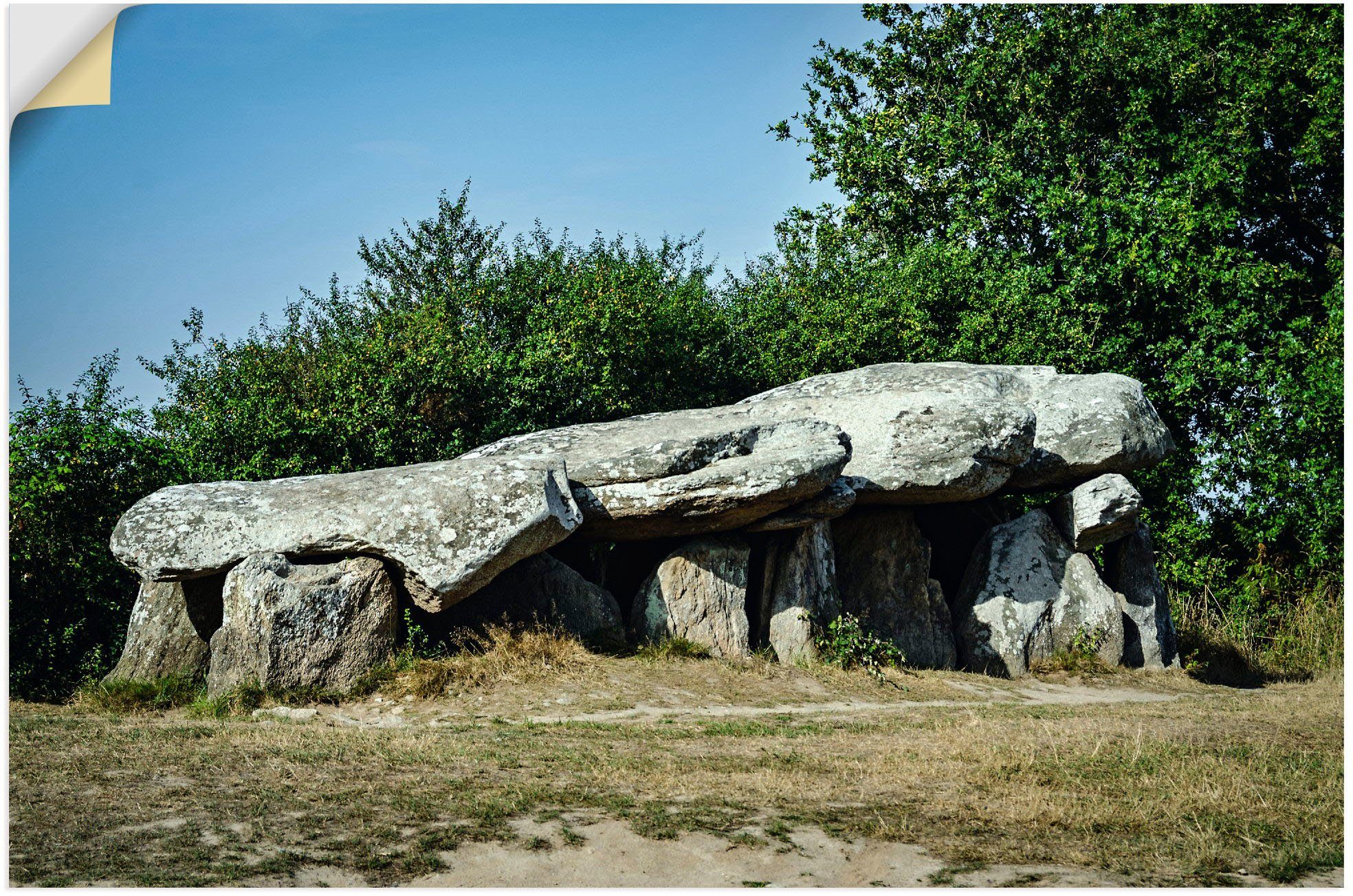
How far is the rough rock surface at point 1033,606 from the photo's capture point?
14836mm

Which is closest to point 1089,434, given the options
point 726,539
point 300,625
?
point 726,539

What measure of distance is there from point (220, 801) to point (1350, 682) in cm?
644

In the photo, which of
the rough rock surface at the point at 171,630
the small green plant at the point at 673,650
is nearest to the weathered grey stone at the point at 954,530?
the small green plant at the point at 673,650

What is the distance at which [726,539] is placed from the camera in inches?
533

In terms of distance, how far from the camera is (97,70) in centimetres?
543

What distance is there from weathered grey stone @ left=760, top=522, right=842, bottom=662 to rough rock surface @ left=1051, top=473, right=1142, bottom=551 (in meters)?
3.68

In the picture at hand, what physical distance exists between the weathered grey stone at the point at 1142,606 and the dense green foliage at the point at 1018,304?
6.26 ft

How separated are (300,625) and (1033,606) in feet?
30.3

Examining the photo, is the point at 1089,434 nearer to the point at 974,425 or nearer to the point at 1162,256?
the point at 974,425

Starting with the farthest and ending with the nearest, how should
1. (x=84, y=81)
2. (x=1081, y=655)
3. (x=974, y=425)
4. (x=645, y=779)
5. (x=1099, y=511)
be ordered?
(x=1099, y=511)
(x=1081, y=655)
(x=974, y=425)
(x=645, y=779)
(x=84, y=81)

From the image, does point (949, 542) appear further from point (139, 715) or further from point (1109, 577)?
point (139, 715)

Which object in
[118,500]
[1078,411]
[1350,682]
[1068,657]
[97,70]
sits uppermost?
[97,70]

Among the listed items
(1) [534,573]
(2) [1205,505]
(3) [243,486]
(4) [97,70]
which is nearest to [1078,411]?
(2) [1205,505]

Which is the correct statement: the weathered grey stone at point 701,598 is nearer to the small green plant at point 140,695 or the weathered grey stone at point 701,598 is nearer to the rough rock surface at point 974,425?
the rough rock surface at point 974,425
